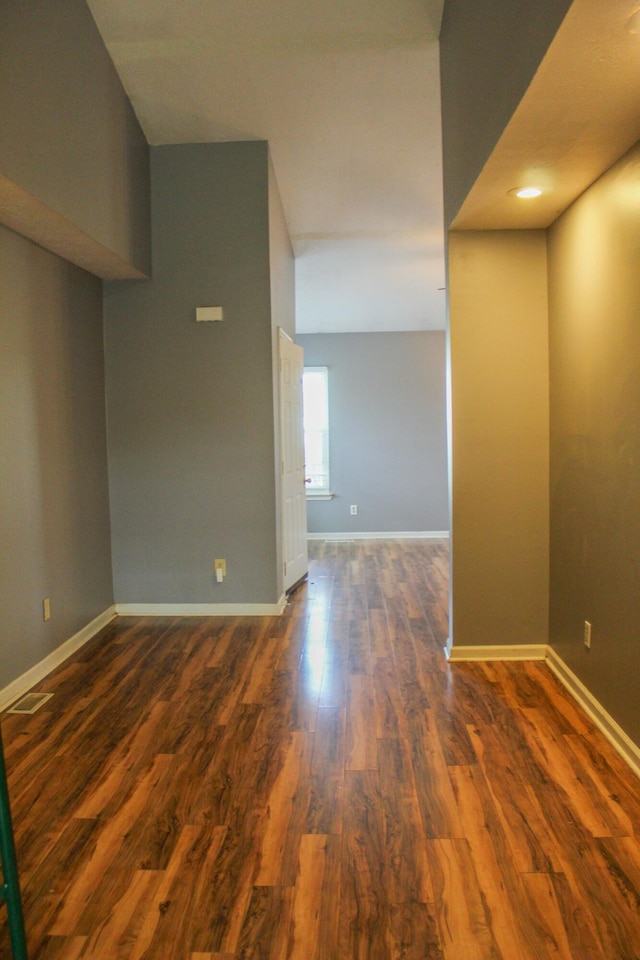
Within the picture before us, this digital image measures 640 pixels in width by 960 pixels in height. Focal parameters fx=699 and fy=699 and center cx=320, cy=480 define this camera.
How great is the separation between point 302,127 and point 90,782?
3.92m

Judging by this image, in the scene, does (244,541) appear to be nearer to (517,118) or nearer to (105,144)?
(105,144)

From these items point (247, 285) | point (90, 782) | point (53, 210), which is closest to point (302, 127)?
point (247, 285)

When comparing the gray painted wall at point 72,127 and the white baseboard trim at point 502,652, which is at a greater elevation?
the gray painted wall at point 72,127

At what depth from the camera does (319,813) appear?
2.36 metres

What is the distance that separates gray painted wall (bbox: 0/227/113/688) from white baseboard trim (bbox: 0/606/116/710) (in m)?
0.04

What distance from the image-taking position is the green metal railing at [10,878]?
156cm

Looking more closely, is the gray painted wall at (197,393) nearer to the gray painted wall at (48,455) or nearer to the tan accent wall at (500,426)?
the gray painted wall at (48,455)

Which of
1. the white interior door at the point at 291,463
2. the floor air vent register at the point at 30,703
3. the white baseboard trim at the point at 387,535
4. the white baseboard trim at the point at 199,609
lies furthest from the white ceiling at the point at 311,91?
the white baseboard trim at the point at 387,535

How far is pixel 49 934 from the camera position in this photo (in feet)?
5.90

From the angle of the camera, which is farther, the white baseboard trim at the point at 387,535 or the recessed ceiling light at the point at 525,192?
the white baseboard trim at the point at 387,535

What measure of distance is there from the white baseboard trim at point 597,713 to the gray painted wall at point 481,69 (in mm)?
2242

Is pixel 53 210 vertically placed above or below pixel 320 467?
above

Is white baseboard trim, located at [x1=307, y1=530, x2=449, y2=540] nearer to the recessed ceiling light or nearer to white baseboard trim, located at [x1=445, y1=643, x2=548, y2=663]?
white baseboard trim, located at [x1=445, y1=643, x2=548, y2=663]

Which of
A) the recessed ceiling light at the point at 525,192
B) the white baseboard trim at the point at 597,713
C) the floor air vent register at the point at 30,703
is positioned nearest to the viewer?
the white baseboard trim at the point at 597,713
